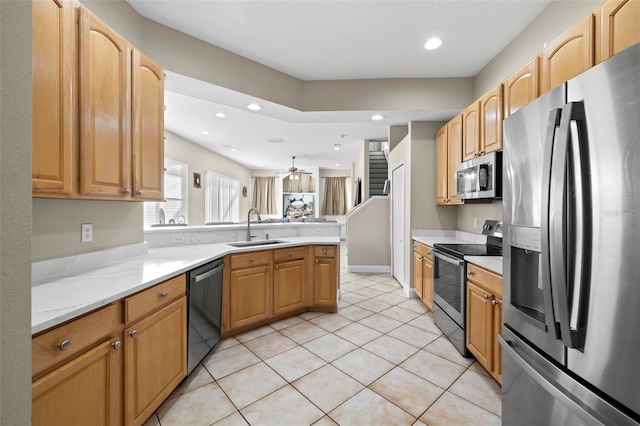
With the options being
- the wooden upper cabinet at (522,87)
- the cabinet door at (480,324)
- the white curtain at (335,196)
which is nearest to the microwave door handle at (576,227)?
the cabinet door at (480,324)

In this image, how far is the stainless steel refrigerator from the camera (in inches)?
31.1

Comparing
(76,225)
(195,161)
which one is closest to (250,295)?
(76,225)

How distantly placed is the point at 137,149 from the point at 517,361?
2.51m

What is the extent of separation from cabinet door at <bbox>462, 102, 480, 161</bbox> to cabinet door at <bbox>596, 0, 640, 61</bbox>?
1143 mm

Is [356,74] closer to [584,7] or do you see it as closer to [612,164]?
[584,7]

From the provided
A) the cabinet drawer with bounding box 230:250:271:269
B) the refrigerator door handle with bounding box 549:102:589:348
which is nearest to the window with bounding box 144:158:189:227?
the cabinet drawer with bounding box 230:250:271:269

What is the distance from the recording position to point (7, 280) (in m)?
0.48

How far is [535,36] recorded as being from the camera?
2.20m

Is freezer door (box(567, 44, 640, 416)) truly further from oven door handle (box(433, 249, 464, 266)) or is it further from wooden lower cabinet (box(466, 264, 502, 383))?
oven door handle (box(433, 249, 464, 266))

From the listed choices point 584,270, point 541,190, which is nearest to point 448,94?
point 541,190

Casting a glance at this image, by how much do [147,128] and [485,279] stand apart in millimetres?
2703

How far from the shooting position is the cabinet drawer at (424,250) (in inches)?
118

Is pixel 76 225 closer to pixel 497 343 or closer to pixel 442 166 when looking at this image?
pixel 497 343

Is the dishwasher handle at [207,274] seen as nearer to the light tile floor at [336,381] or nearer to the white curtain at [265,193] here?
the light tile floor at [336,381]
